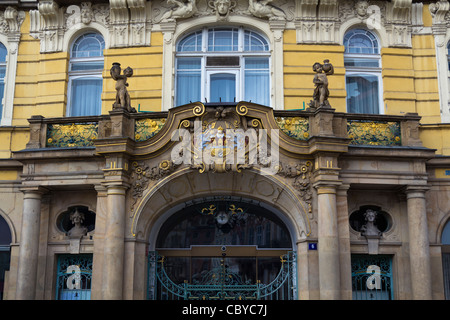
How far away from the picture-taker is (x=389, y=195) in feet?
50.3

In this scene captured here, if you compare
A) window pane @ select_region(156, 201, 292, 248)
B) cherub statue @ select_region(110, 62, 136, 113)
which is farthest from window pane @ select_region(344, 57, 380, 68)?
cherub statue @ select_region(110, 62, 136, 113)

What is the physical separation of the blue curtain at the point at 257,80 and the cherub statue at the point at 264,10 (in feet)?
4.16

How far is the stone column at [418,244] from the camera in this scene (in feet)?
45.8

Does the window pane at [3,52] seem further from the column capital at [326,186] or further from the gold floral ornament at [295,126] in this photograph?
the column capital at [326,186]

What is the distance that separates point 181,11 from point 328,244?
8.06m

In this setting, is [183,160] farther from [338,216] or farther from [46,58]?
[46,58]

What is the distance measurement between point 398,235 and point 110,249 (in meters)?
7.42

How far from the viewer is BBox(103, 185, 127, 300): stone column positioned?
44.5 feet

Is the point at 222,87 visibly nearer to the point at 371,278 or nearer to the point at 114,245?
the point at 114,245

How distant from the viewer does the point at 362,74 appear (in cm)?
1698

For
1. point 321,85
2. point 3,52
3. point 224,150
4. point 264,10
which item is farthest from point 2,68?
point 321,85

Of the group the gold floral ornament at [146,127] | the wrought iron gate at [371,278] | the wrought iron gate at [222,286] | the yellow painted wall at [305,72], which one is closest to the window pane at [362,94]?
the yellow painted wall at [305,72]

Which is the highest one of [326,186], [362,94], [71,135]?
[362,94]

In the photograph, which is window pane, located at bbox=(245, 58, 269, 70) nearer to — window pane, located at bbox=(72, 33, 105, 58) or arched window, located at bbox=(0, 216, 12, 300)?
window pane, located at bbox=(72, 33, 105, 58)
